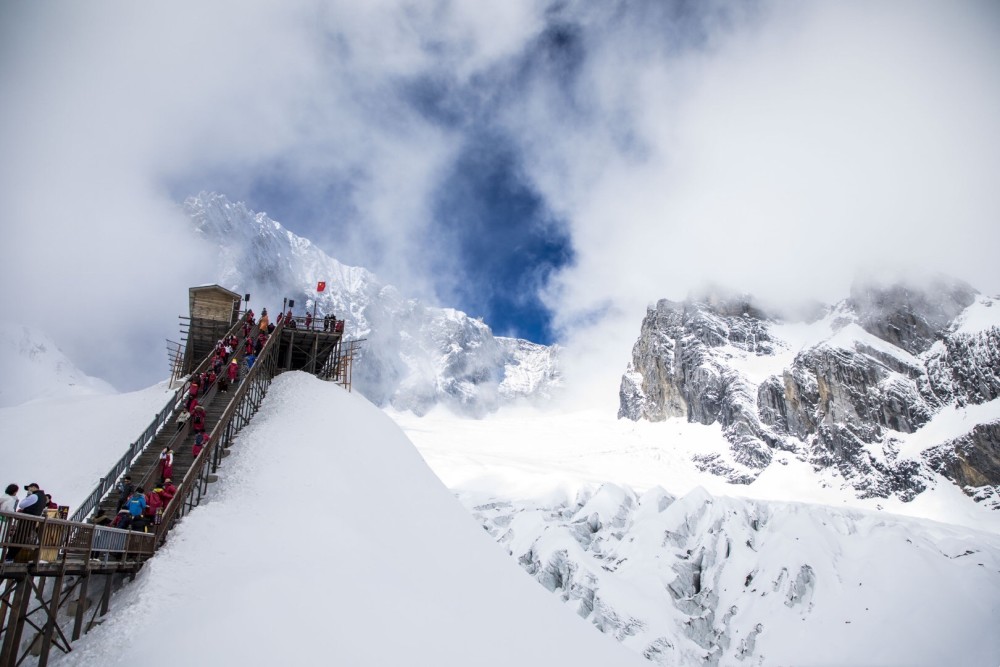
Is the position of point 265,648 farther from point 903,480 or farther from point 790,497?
point 903,480

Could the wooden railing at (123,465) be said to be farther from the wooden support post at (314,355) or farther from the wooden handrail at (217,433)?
the wooden support post at (314,355)

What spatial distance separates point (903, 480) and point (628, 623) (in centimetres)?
15120

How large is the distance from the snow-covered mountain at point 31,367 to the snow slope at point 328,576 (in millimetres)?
147746

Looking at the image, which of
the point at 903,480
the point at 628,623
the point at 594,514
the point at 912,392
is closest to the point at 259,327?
the point at 628,623

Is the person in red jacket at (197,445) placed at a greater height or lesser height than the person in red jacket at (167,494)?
greater

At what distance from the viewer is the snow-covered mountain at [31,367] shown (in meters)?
143

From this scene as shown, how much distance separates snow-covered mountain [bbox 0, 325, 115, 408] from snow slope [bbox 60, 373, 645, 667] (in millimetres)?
147746

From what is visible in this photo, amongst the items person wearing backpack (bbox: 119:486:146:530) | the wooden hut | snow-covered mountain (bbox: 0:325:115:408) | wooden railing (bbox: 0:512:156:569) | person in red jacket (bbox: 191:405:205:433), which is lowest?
wooden railing (bbox: 0:512:156:569)

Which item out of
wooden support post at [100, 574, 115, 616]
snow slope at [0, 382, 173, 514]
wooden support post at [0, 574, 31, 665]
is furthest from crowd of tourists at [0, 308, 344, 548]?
snow slope at [0, 382, 173, 514]

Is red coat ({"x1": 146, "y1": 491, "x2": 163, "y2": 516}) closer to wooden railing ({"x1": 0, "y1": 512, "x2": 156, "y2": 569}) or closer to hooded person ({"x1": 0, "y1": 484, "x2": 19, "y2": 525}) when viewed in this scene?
wooden railing ({"x1": 0, "y1": 512, "x2": 156, "y2": 569})

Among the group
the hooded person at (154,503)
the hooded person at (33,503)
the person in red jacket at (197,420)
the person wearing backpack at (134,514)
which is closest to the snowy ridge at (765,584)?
the person in red jacket at (197,420)

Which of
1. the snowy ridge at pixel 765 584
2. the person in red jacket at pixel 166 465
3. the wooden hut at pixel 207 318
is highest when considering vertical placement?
the wooden hut at pixel 207 318

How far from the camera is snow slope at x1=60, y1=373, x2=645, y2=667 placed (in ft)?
43.0

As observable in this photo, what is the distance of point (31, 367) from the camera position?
497 feet
